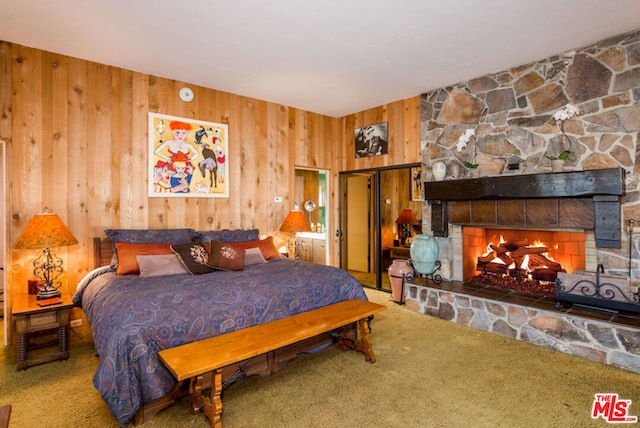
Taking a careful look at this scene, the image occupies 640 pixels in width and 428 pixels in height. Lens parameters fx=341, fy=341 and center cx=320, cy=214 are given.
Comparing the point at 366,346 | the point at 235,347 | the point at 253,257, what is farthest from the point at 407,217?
the point at 235,347

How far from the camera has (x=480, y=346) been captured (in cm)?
322

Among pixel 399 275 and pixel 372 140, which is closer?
pixel 399 275

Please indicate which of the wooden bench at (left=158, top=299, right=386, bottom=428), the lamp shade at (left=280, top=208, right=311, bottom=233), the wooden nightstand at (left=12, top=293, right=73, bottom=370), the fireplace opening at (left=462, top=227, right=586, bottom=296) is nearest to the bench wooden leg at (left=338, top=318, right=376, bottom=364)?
the wooden bench at (left=158, top=299, right=386, bottom=428)

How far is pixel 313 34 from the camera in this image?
309 centimetres

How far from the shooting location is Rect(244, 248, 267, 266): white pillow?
3.74m

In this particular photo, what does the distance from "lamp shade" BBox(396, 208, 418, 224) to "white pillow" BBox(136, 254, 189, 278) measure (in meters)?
3.26

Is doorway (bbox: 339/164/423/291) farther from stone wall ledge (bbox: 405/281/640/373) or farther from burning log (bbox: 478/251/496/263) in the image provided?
stone wall ledge (bbox: 405/281/640/373)

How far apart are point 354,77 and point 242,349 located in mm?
3302

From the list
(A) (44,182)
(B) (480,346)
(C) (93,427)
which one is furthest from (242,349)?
(A) (44,182)

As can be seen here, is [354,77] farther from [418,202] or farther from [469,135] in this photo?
[418,202]

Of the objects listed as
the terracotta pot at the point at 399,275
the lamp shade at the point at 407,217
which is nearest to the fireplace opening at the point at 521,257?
the terracotta pot at the point at 399,275

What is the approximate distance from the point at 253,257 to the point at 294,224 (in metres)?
1.11

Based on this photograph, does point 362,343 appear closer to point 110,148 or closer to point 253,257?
point 253,257

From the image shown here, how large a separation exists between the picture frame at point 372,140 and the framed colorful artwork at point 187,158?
6.93 ft
